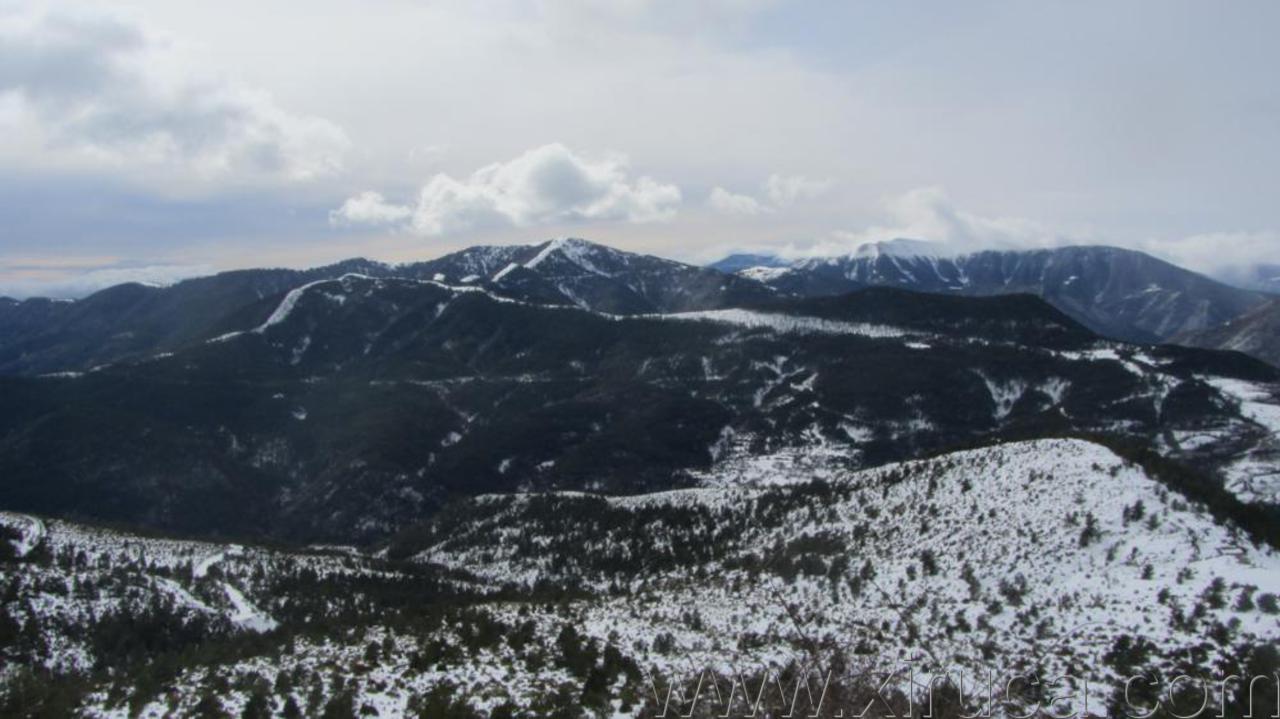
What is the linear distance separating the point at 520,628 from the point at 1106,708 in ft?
103

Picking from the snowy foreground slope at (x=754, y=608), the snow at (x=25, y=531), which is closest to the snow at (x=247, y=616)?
the snowy foreground slope at (x=754, y=608)

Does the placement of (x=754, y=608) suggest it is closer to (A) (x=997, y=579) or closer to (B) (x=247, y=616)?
(A) (x=997, y=579)

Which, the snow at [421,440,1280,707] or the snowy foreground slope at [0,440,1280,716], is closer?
the snowy foreground slope at [0,440,1280,716]

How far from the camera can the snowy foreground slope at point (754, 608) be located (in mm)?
36906

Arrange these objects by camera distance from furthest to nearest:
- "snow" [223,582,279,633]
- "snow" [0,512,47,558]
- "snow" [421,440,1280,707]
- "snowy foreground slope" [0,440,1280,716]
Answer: "snow" [0,512,47,558], "snow" [223,582,279,633], "snow" [421,440,1280,707], "snowy foreground slope" [0,440,1280,716]

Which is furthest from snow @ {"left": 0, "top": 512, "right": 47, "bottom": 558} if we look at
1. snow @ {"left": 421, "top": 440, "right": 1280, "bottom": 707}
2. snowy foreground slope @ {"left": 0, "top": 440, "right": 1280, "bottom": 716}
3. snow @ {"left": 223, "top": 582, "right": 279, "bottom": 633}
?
snow @ {"left": 421, "top": 440, "right": 1280, "bottom": 707}

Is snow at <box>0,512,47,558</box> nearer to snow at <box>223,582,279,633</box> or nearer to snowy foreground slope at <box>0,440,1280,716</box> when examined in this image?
snowy foreground slope at <box>0,440,1280,716</box>

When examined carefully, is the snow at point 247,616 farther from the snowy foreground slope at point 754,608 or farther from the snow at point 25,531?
the snow at point 25,531

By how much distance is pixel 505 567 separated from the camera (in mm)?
118438

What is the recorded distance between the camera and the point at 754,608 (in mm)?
56562

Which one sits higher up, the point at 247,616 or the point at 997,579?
the point at 997,579

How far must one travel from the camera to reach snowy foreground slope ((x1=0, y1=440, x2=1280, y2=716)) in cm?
3691

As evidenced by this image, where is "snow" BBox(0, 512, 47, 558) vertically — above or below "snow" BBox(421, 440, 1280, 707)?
below

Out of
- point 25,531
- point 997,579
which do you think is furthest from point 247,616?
point 997,579
